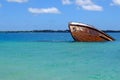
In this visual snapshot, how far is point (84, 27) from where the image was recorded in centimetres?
2900

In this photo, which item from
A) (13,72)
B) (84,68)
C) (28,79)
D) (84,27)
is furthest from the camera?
(84,27)

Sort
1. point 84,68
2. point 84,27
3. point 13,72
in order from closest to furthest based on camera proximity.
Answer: point 13,72 < point 84,68 < point 84,27

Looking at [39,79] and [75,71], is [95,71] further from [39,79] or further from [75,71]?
[39,79]

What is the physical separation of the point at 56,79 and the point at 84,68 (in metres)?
2.67

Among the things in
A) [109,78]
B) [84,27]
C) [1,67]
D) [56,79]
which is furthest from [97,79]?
[84,27]

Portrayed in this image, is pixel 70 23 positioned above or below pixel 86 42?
above

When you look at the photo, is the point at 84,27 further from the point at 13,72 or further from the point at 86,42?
the point at 13,72

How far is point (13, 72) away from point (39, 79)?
1622 millimetres

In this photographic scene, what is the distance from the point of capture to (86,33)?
29391 mm

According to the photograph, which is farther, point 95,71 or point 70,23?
point 70,23

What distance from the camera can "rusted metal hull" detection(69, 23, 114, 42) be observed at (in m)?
29.1

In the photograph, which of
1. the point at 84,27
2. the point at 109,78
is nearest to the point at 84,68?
the point at 109,78

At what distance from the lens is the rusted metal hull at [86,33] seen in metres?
29.1

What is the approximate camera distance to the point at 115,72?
10.6 metres
